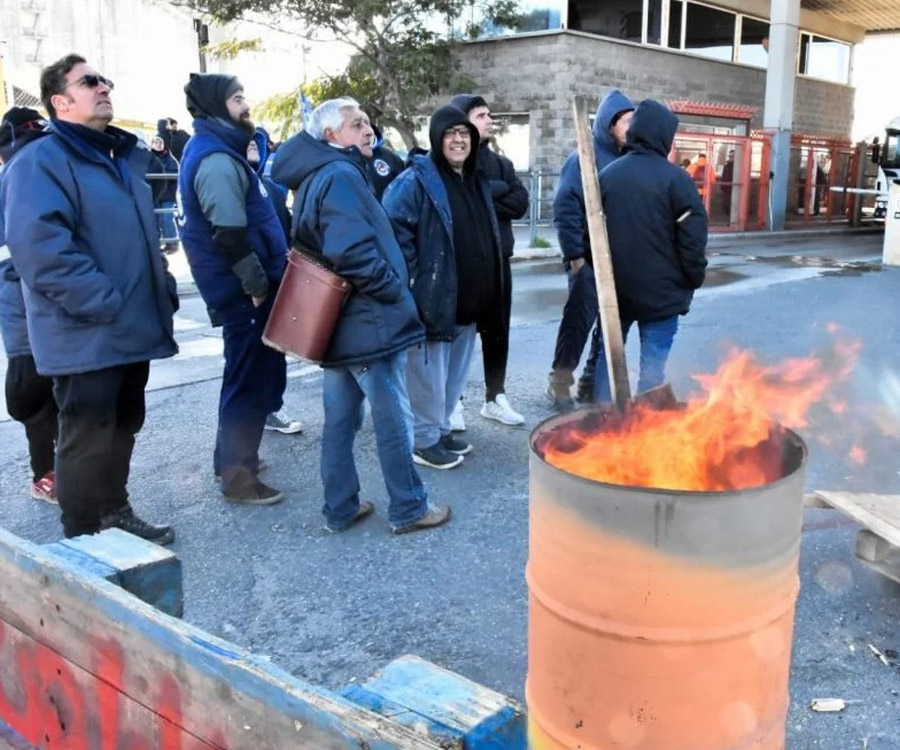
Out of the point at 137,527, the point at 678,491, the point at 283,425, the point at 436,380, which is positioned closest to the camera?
the point at 678,491

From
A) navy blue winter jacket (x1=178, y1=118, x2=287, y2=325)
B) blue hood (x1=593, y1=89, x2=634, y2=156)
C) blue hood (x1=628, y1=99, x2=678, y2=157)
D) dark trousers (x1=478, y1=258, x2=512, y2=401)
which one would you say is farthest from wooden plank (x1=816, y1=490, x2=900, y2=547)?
blue hood (x1=593, y1=89, x2=634, y2=156)

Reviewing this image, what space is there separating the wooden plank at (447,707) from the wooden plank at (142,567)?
724 mm

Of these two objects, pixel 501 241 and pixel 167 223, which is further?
pixel 167 223

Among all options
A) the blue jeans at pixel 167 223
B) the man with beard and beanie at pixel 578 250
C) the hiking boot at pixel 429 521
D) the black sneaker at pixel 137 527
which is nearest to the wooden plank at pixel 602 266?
the hiking boot at pixel 429 521

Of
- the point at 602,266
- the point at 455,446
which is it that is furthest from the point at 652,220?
the point at 602,266

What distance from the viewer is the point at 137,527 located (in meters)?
3.83

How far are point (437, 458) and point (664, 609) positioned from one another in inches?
124

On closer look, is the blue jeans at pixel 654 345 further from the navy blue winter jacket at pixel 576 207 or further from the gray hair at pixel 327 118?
the gray hair at pixel 327 118

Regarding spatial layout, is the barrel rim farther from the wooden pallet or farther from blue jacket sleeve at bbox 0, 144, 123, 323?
blue jacket sleeve at bbox 0, 144, 123, 323

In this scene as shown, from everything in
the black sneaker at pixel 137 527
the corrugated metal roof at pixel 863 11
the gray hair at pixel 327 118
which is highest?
the corrugated metal roof at pixel 863 11

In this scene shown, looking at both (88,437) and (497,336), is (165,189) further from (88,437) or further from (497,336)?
(88,437)

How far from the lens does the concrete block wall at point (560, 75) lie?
20.3 meters

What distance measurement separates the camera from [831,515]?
405 centimetres

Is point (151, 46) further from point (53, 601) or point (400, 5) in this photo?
point (53, 601)
